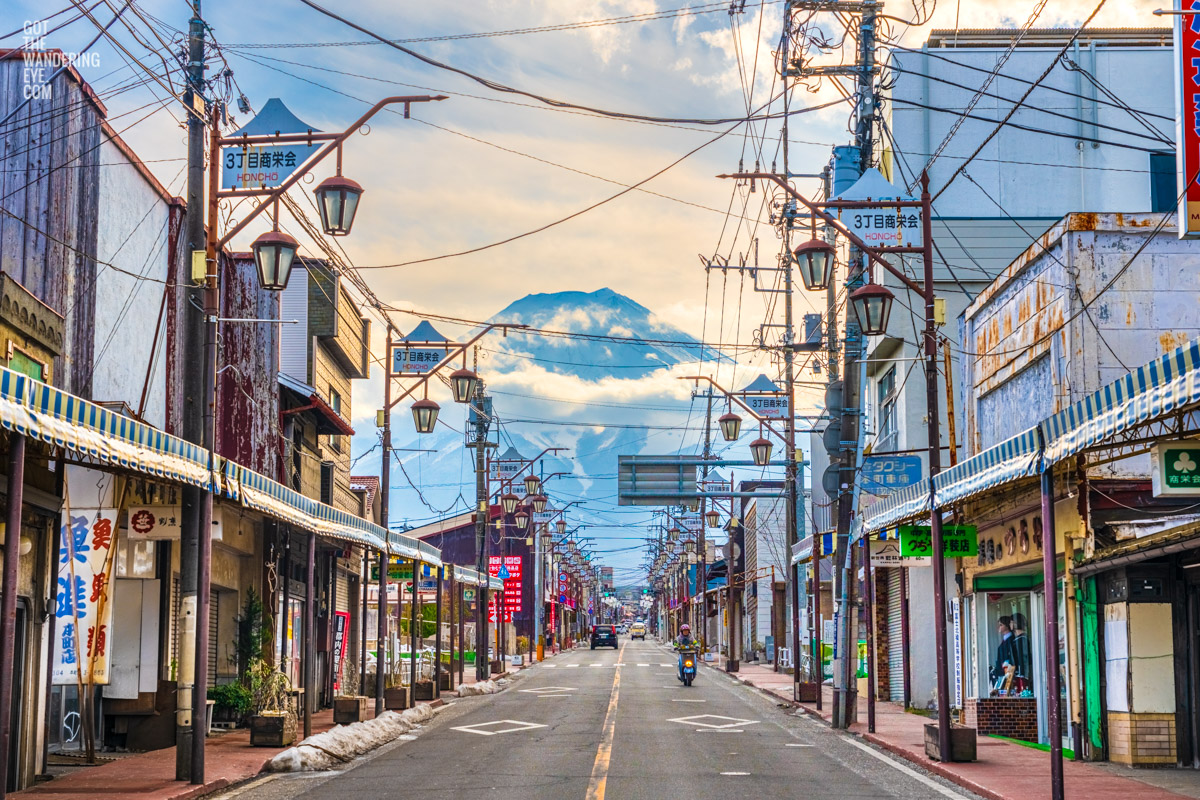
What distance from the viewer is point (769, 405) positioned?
39.1m

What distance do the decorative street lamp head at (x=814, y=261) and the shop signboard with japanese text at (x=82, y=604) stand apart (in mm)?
10398

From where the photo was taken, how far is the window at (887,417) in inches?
1419

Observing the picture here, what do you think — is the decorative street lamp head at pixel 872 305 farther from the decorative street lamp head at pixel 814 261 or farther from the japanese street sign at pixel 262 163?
the japanese street sign at pixel 262 163

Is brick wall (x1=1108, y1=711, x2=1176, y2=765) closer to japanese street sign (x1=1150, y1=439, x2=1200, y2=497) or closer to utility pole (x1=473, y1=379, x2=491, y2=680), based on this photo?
japanese street sign (x1=1150, y1=439, x2=1200, y2=497)

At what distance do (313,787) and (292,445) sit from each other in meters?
16.2

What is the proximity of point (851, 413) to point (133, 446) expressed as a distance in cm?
1507

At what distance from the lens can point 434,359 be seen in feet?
99.5

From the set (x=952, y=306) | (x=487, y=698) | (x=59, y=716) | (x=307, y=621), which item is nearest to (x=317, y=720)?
(x=307, y=621)

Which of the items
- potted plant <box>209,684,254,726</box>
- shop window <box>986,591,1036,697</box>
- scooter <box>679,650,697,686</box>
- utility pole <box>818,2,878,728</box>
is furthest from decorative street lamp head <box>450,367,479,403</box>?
scooter <box>679,650,697,686</box>

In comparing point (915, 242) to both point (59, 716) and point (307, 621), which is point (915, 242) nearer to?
point (307, 621)

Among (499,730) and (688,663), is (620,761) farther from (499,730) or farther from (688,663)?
(688,663)

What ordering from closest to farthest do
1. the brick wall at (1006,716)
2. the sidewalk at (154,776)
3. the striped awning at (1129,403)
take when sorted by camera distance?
the striped awning at (1129,403) → the sidewalk at (154,776) → the brick wall at (1006,716)

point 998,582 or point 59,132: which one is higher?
point 59,132

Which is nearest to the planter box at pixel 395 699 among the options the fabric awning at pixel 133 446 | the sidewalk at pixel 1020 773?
the fabric awning at pixel 133 446
